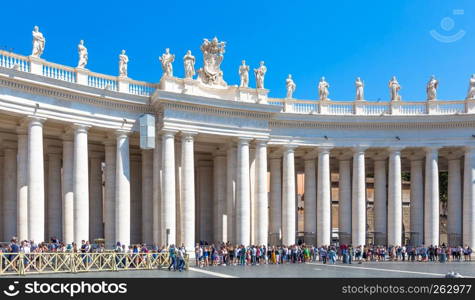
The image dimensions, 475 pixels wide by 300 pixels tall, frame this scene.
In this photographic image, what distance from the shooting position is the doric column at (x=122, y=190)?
53625 millimetres

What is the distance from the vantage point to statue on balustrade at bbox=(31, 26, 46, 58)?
4866 cm

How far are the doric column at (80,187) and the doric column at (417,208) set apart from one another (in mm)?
35633

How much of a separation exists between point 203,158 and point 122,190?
15.8 metres

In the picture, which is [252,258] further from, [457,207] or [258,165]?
[457,207]

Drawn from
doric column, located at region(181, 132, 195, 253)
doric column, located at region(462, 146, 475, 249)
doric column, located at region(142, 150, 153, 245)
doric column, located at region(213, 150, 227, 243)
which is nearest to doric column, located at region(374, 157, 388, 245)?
doric column, located at region(462, 146, 475, 249)


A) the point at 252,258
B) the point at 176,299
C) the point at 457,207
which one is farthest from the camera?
the point at 457,207

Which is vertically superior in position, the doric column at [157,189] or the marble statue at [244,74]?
the marble statue at [244,74]

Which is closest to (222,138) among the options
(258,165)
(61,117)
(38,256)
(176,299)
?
(258,165)

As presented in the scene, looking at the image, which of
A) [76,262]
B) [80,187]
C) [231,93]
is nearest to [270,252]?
[231,93]

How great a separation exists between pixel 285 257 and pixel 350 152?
1584 cm

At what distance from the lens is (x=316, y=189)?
67.9 meters

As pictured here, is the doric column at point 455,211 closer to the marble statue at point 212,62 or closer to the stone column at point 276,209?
the stone column at point 276,209

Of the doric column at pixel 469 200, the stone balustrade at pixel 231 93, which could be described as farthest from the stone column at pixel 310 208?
the doric column at pixel 469 200

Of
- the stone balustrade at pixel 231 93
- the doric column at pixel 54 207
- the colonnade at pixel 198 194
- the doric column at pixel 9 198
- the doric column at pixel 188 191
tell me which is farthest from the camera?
the doric column at pixel 54 207
